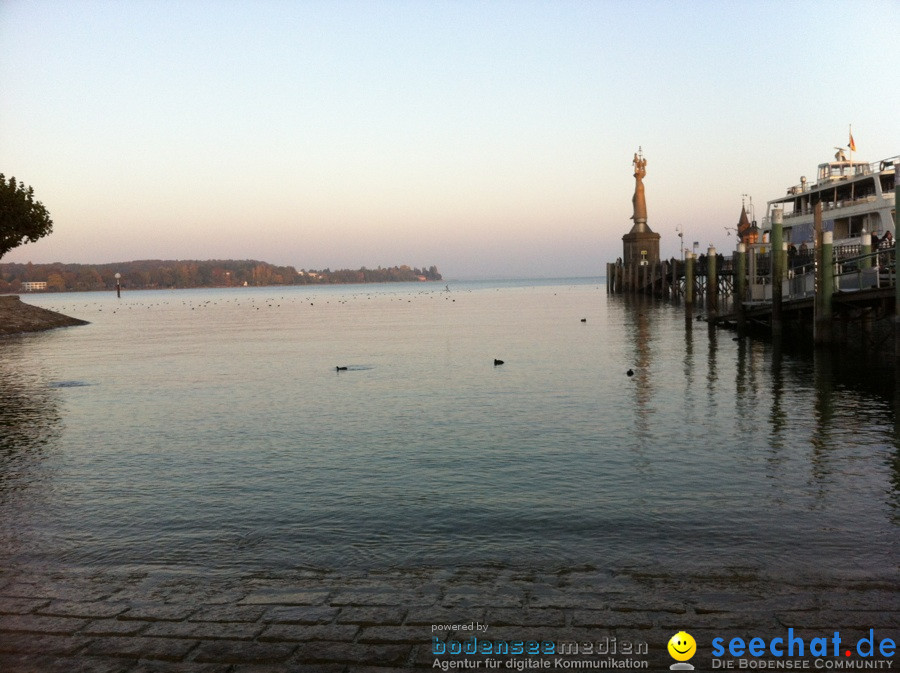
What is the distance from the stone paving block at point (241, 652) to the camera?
16.9ft

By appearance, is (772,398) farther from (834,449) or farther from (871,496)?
(871,496)

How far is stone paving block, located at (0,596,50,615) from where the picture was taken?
614cm

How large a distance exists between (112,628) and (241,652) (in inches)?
44.5

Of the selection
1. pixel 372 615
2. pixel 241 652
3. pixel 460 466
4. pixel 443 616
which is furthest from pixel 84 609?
pixel 460 466

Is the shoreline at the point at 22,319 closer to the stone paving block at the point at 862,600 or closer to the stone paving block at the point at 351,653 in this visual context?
the stone paving block at the point at 351,653

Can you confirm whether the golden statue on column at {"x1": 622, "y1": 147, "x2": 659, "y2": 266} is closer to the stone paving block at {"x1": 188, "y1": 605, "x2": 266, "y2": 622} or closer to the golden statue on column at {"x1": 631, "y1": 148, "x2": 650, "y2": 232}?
the golden statue on column at {"x1": 631, "y1": 148, "x2": 650, "y2": 232}

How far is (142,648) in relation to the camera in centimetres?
534

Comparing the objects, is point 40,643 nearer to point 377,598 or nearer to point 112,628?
point 112,628

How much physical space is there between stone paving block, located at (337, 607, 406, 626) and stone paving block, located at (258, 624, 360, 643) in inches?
4.9

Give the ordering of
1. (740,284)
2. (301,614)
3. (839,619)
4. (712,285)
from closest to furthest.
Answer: (839,619) < (301,614) < (740,284) < (712,285)

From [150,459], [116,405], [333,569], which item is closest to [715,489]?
[333,569]

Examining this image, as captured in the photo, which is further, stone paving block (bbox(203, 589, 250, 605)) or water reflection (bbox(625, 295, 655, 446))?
water reflection (bbox(625, 295, 655, 446))

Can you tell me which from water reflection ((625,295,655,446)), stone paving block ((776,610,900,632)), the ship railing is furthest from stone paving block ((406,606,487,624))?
the ship railing

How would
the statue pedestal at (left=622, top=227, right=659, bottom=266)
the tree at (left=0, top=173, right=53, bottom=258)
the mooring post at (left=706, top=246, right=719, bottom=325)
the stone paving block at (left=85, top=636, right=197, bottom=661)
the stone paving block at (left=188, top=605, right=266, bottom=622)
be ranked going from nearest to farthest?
the stone paving block at (left=85, top=636, right=197, bottom=661), the stone paving block at (left=188, top=605, right=266, bottom=622), the mooring post at (left=706, top=246, right=719, bottom=325), the tree at (left=0, top=173, right=53, bottom=258), the statue pedestal at (left=622, top=227, right=659, bottom=266)
